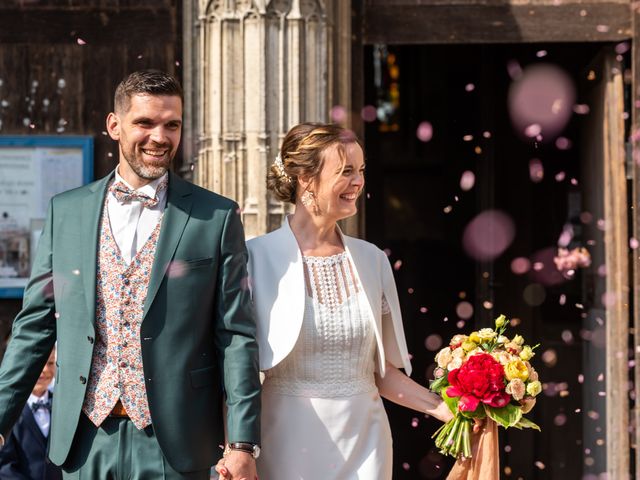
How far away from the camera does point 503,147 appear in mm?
6582

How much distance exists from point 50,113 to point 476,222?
2.96 m

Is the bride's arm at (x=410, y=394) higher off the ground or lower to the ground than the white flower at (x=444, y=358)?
lower

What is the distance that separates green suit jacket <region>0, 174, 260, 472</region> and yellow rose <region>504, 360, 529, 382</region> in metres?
0.77

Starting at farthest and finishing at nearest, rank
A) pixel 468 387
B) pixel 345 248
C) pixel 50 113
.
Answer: pixel 50 113 < pixel 345 248 < pixel 468 387

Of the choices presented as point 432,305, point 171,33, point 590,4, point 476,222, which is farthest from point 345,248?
point 432,305

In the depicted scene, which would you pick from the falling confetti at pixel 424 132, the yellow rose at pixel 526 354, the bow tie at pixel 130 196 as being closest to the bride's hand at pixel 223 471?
the bow tie at pixel 130 196

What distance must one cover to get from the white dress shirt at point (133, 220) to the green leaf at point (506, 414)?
1152mm

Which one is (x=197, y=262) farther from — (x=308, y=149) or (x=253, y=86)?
(x=253, y=86)

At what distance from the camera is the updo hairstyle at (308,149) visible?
122 inches

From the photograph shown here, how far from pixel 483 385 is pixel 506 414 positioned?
13cm

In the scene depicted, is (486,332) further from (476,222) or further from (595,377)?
(476,222)

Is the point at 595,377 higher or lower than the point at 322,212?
lower

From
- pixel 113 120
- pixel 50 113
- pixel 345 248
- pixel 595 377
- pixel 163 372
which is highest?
pixel 50 113

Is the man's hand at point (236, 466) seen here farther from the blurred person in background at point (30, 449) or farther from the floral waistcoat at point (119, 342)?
the blurred person in background at point (30, 449)
